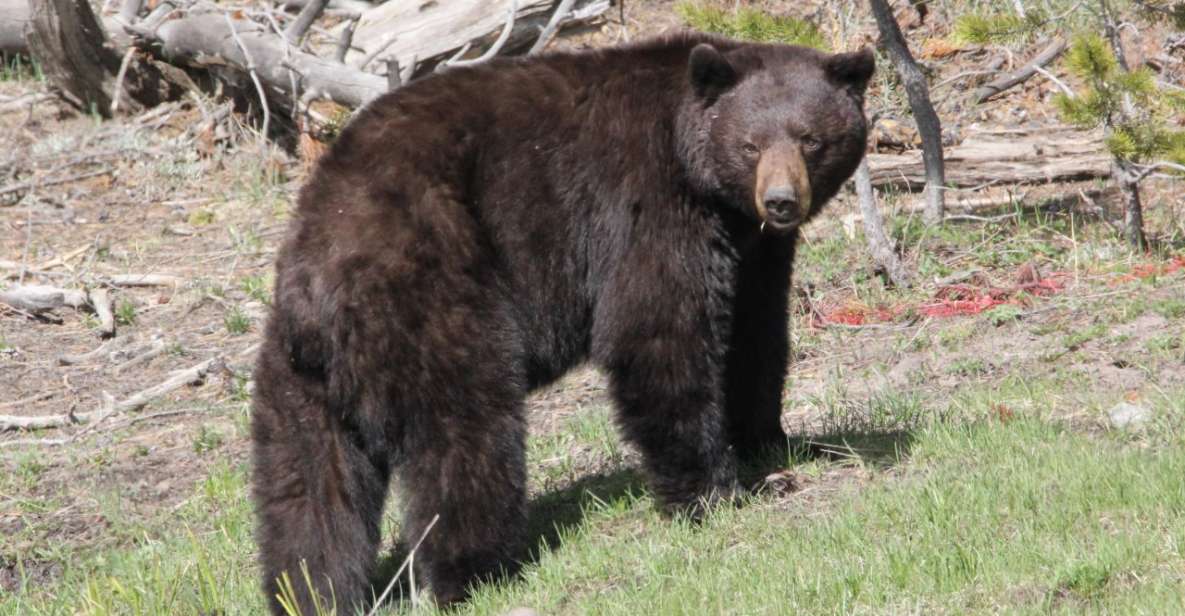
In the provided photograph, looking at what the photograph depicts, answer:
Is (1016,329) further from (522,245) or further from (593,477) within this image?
(522,245)

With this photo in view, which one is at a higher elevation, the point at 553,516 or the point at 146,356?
the point at 553,516

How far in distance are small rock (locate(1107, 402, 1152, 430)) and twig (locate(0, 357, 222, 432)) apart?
5905 mm

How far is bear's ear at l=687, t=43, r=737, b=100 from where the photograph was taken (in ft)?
20.3

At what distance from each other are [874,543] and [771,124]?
76.2 inches

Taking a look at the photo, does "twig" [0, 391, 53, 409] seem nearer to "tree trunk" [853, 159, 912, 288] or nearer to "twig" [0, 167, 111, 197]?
"twig" [0, 167, 111, 197]

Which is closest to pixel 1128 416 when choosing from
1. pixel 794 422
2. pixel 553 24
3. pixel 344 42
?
pixel 794 422

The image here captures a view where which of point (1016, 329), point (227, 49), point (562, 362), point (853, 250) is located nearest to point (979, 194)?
point (853, 250)

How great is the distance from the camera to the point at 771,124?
20.5ft

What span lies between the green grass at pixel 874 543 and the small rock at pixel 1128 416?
5.3 inches

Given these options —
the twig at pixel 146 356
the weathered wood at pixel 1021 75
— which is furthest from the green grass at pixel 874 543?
the weathered wood at pixel 1021 75

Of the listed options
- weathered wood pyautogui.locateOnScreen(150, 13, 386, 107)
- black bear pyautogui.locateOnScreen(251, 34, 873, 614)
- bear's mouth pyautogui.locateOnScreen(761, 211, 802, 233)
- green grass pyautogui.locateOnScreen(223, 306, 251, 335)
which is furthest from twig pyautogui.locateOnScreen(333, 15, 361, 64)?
bear's mouth pyautogui.locateOnScreen(761, 211, 802, 233)

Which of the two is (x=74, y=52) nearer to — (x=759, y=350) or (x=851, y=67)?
(x=759, y=350)

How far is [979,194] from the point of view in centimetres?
1116

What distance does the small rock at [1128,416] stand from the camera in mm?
6598
